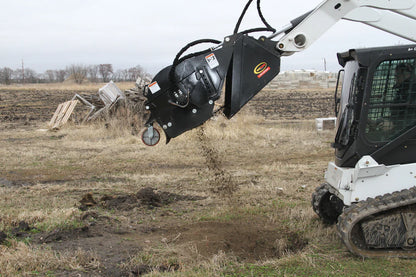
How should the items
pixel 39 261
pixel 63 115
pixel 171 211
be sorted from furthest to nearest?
pixel 63 115, pixel 171 211, pixel 39 261

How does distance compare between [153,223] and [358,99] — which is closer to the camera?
[358,99]

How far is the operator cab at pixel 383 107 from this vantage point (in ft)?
17.0

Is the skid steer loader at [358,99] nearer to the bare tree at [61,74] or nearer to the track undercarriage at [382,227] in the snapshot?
the track undercarriage at [382,227]

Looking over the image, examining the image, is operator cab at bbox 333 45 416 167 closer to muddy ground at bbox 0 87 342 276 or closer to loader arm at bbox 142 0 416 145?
loader arm at bbox 142 0 416 145

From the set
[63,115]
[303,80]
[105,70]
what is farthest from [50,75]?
[63,115]

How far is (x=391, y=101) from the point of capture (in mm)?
5270

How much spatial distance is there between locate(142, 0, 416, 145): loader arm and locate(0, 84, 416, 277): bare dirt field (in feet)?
5.43

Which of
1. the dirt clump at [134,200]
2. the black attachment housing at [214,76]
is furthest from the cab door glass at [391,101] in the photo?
the dirt clump at [134,200]

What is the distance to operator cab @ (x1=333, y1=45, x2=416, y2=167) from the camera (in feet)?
17.0

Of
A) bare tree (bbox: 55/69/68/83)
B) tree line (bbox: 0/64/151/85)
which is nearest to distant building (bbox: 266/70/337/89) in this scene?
tree line (bbox: 0/64/151/85)

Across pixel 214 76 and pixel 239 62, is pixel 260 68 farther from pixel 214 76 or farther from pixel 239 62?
pixel 214 76

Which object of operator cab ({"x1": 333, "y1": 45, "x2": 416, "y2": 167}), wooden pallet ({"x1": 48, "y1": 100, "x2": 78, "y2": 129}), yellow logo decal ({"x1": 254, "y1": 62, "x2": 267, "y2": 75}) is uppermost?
yellow logo decal ({"x1": 254, "y1": 62, "x2": 267, "y2": 75})

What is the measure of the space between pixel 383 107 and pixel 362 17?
1104mm

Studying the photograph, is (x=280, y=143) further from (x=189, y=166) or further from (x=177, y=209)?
(x=177, y=209)
